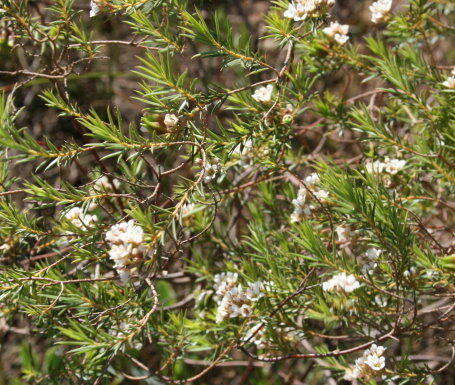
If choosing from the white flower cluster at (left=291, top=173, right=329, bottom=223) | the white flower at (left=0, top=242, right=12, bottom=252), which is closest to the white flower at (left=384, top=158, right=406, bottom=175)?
the white flower cluster at (left=291, top=173, right=329, bottom=223)

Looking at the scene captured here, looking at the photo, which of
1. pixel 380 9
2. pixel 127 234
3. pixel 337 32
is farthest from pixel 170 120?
pixel 380 9

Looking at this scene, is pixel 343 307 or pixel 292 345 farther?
pixel 292 345

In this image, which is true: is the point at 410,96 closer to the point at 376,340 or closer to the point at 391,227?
the point at 391,227

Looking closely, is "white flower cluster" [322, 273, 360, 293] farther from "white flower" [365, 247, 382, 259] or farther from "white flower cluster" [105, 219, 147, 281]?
"white flower cluster" [105, 219, 147, 281]

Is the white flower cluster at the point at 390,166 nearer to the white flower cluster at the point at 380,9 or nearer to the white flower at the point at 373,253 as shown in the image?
the white flower at the point at 373,253

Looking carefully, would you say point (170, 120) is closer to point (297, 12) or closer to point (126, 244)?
point (126, 244)

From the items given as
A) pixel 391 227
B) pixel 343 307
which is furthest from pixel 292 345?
pixel 391 227
